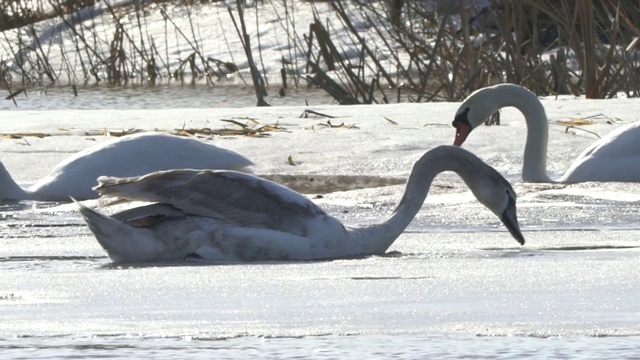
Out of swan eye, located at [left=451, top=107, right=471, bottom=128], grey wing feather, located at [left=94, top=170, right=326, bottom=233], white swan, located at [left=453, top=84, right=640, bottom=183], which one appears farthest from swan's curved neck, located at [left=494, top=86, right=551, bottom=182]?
grey wing feather, located at [left=94, top=170, right=326, bottom=233]

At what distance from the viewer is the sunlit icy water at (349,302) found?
337cm

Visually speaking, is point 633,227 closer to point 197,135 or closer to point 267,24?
point 197,135

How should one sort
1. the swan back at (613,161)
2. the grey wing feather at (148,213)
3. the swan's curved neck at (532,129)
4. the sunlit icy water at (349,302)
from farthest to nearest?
the swan's curved neck at (532,129) → the swan back at (613,161) → the grey wing feather at (148,213) → the sunlit icy water at (349,302)

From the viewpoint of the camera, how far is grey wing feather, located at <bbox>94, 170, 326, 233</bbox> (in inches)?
199

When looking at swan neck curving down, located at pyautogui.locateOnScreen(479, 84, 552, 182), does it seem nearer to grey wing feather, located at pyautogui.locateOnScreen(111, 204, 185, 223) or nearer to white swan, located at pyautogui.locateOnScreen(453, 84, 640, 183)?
white swan, located at pyautogui.locateOnScreen(453, 84, 640, 183)

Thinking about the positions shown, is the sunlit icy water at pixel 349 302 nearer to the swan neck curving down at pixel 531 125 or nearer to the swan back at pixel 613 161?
the swan back at pixel 613 161

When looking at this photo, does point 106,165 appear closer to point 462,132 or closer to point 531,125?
point 462,132

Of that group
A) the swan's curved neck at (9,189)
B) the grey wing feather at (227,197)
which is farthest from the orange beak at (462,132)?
the grey wing feather at (227,197)

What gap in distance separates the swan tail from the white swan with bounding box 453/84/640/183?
8.79 ft

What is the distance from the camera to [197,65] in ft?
53.6

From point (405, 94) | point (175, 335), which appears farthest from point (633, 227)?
point (405, 94)

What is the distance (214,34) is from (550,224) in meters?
11.2

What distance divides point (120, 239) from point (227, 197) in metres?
0.39

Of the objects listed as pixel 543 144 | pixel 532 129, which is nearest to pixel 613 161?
pixel 543 144
